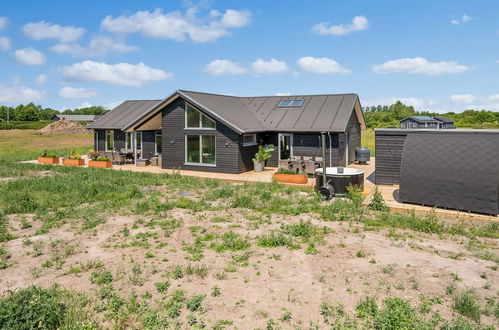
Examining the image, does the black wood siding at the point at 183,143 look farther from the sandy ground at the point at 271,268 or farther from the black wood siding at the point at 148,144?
the sandy ground at the point at 271,268

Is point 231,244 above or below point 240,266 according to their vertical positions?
above

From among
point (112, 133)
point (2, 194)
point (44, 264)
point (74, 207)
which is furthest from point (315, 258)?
point (112, 133)

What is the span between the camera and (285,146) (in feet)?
68.1

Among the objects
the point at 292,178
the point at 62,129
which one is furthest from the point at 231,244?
the point at 62,129

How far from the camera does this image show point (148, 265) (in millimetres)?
7418

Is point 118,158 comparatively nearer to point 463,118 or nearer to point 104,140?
point 104,140

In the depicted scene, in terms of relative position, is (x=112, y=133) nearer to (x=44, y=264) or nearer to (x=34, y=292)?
(x=44, y=264)

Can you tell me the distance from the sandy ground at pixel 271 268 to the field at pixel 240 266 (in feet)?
0.10

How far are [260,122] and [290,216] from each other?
11.1 metres

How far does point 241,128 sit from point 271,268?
11.8 meters

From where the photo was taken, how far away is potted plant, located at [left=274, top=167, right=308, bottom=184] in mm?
16156

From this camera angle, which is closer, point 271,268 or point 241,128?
point 271,268

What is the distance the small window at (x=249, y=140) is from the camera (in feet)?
63.5

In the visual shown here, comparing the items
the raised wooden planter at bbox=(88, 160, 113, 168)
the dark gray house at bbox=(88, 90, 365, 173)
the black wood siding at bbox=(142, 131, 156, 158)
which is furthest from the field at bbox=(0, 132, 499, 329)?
the black wood siding at bbox=(142, 131, 156, 158)
